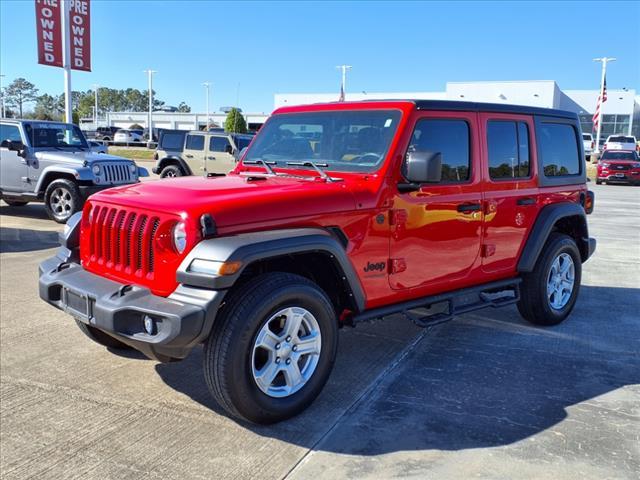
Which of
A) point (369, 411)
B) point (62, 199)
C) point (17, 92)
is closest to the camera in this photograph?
point (369, 411)

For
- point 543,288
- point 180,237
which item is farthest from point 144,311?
point 543,288

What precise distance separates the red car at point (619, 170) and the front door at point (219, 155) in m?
18.3

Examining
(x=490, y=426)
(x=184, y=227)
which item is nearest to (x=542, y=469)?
(x=490, y=426)

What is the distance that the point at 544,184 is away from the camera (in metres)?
5.16

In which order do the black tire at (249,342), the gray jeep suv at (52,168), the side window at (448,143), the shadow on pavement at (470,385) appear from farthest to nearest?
the gray jeep suv at (52,168), the side window at (448,143), the shadow on pavement at (470,385), the black tire at (249,342)

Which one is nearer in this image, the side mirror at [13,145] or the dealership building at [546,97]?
the side mirror at [13,145]

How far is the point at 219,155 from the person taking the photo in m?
17.2

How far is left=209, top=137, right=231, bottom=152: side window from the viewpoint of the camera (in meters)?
17.1

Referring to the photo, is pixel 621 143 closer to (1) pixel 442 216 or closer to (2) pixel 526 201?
(2) pixel 526 201

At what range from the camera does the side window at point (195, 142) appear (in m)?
17.5

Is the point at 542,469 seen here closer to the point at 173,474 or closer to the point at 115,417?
the point at 173,474

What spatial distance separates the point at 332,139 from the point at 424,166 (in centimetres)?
85

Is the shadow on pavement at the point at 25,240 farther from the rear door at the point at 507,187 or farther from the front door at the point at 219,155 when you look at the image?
the front door at the point at 219,155

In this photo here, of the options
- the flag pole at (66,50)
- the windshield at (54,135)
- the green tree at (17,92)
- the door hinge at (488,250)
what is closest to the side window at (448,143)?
the door hinge at (488,250)
